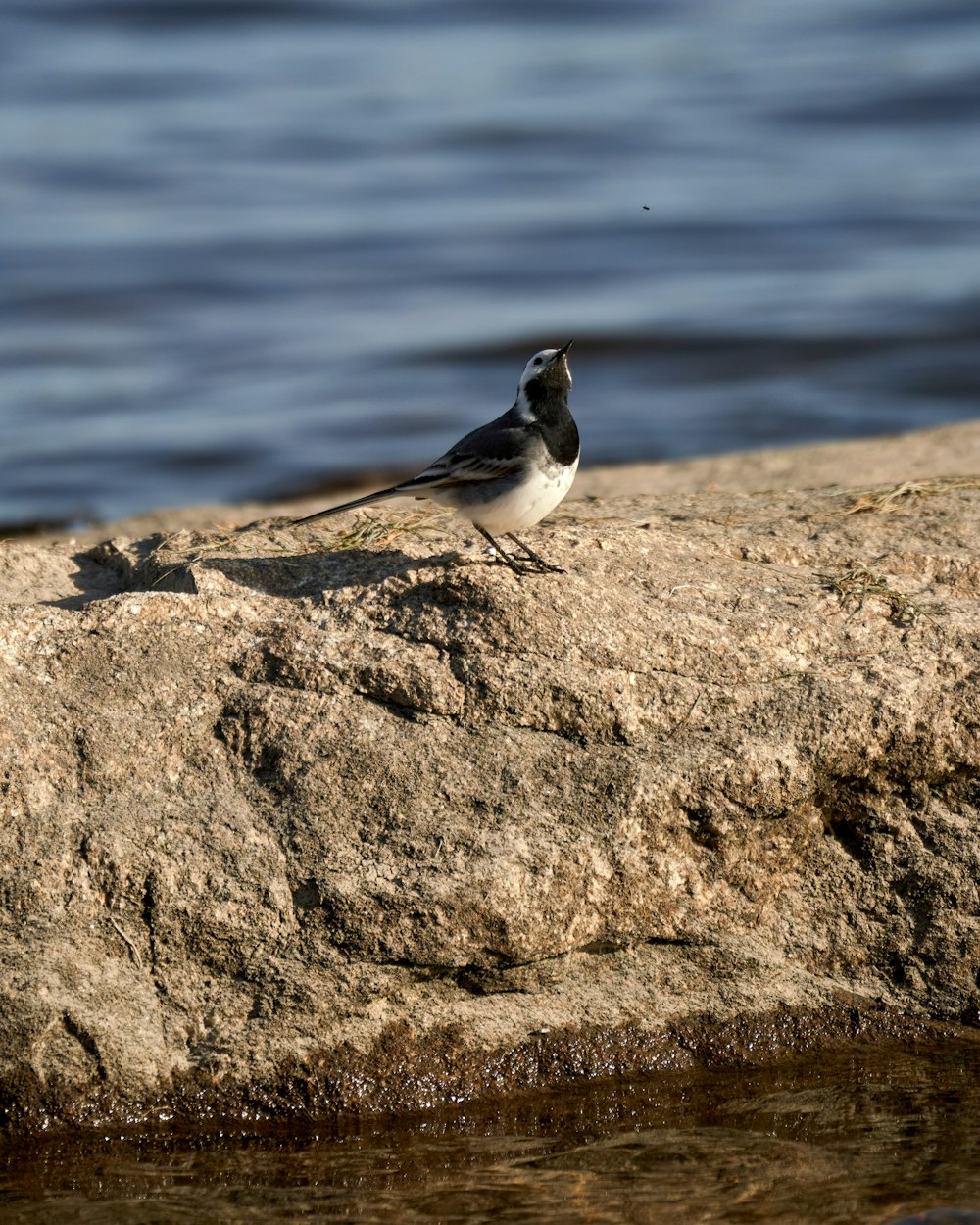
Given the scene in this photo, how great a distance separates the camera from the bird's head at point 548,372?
5445mm

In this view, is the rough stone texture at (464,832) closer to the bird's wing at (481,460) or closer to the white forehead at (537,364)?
the bird's wing at (481,460)

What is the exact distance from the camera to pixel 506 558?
194 inches

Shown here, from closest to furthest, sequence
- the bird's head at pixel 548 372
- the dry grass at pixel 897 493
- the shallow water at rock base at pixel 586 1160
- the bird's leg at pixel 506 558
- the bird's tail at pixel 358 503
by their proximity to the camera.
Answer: the shallow water at rock base at pixel 586 1160
the bird's leg at pixel 506 558
the bird's tail at pixel 358 503
the bird's head at pixel 548 372
the dry grass at pixel 897 493

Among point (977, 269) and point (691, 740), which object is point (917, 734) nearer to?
point (691, 740)

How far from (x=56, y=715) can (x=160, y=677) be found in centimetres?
30

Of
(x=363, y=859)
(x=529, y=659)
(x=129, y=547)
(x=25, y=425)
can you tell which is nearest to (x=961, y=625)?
(x=529, y=659)

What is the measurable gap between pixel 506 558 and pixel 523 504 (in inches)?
8.6

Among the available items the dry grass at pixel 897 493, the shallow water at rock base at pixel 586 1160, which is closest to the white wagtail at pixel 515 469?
the dry grass at pixel 897 493

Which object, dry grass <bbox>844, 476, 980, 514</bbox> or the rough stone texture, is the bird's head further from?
dry grass <bbox>844, 476, 980, 514</bbox>

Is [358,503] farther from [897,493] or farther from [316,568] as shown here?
[897,493]

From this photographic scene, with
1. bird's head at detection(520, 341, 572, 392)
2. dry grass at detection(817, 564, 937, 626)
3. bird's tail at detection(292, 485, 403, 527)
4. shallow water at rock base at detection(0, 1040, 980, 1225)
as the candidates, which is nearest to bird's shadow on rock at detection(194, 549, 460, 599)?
bird's tail at detection(292, 485, 403, 527)

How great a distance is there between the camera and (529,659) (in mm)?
4559

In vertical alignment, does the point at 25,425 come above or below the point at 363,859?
above

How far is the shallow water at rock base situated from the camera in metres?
3.84
